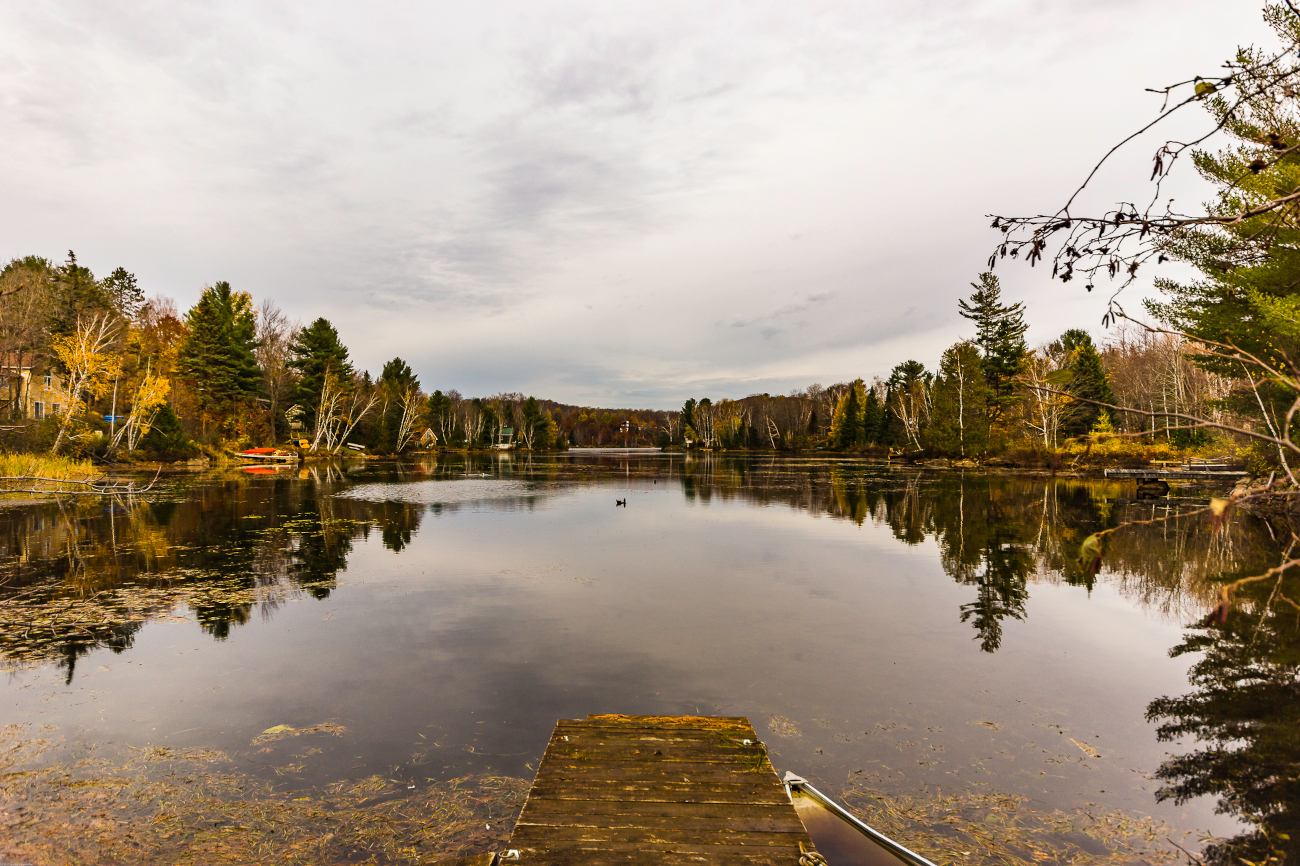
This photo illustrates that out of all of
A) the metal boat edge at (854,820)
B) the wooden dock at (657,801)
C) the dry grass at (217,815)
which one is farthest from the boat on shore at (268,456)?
the metal boat edge at (854,820)

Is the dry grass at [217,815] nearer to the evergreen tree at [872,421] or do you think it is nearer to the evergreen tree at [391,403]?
the evergreen tree at [391,403]

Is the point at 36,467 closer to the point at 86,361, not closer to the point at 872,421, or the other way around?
the point at 86,361

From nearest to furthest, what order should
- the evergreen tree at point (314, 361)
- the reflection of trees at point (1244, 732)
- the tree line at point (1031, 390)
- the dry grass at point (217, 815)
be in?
the dry grass at point (217, 815), the reflection of trees at point (1244, 732), the tree line at point (1031, 390), the evergreen tree at point (314, 361)

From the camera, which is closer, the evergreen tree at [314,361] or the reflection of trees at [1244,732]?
the reflection of trees at [1244,732]

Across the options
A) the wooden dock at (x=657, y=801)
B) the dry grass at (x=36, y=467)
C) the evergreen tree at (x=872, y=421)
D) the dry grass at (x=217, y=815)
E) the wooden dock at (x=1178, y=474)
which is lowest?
the dry grass at (x=217, y=815)

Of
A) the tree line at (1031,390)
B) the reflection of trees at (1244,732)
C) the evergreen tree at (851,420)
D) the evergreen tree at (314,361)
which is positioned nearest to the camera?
the reflection of trees at (1244,732)

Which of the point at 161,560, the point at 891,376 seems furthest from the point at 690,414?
the point at 161,560

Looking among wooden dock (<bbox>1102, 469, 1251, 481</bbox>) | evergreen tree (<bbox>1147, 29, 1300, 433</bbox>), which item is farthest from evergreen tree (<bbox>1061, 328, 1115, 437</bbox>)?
evergreen tree (<bbox>1147, 29, 1300, 433</bbox>)

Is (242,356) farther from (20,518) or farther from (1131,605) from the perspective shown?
(1131,605)

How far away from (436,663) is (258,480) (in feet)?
101

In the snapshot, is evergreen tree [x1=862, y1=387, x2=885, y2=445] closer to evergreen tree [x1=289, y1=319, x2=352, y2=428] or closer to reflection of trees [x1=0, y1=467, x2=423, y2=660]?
evergreen tree [x1=289, y1=319, x2=352, y2=428]

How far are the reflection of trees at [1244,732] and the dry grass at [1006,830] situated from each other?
0.44 meters

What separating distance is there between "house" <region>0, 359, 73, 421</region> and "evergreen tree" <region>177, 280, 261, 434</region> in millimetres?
7640

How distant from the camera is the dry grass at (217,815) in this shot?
14.7ft
